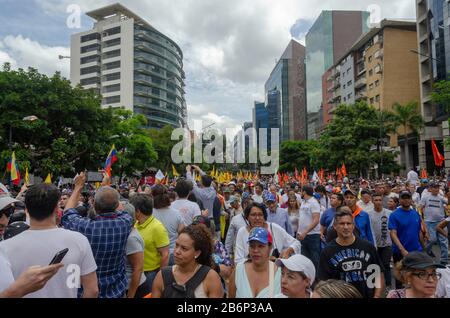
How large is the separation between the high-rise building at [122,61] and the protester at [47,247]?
247 feet

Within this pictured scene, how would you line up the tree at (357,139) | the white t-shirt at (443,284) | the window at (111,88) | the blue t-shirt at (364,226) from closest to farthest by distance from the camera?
the white t-shirt at (443,284) → the blue t-shirt at (364,226) → the tree at (357,139) → the window at (111,88)

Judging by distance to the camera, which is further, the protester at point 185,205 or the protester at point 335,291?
the protester at point 185,205

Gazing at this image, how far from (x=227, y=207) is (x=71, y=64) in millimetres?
77803

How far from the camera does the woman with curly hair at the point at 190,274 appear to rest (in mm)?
2795

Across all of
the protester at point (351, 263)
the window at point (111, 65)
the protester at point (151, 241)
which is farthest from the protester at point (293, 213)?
the window at point (111, 65)

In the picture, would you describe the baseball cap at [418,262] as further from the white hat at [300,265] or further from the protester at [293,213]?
the protester at [293,213]

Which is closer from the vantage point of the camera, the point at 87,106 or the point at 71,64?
the point at 87,106

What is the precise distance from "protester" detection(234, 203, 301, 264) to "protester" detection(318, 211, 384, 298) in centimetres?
59

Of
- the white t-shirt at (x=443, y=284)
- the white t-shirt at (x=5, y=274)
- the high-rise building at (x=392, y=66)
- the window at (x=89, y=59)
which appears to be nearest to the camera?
the white t-shirt at (x=5, y=274)

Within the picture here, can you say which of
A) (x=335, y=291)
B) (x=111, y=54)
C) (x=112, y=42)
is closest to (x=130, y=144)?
(x=335, y=291)

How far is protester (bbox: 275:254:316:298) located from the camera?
288 cm
